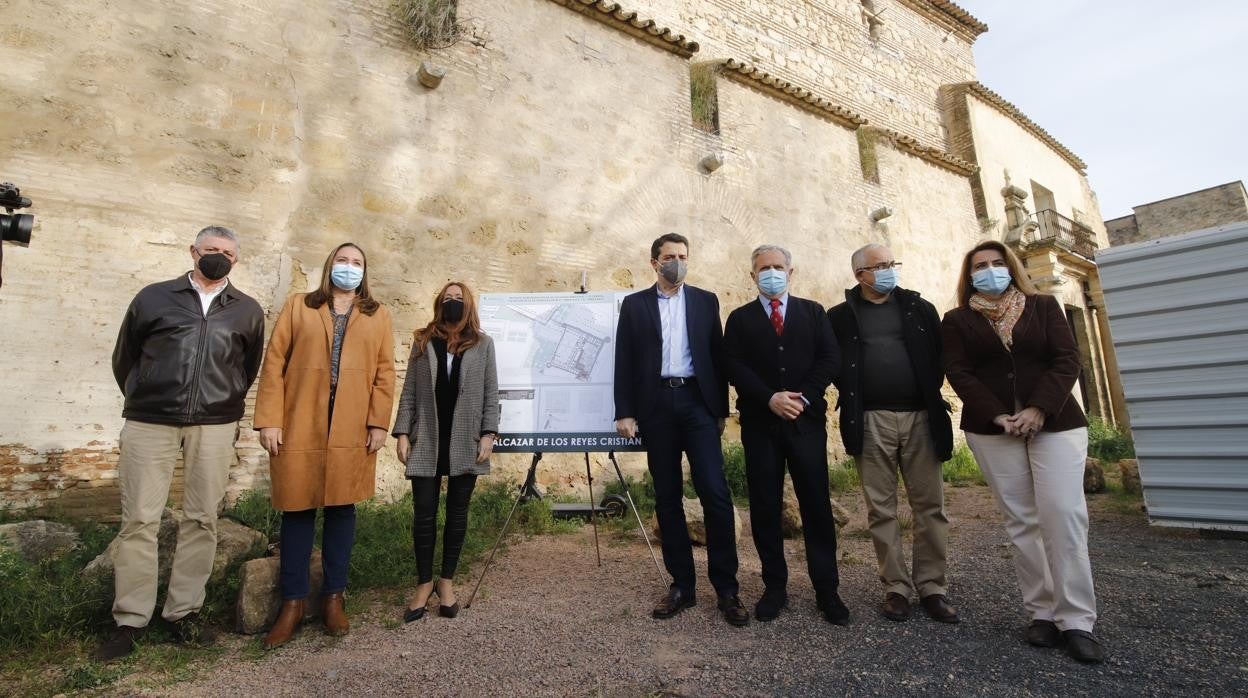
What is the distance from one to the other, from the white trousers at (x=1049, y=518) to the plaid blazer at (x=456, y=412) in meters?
2.74

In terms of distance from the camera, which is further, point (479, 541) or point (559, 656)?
point (479, 541)

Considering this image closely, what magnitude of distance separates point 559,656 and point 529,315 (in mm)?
2329

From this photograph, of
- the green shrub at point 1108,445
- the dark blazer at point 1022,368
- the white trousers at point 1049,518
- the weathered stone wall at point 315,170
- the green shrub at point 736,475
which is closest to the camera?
the white trousers at point 1049,518

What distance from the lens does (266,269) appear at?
5352 millimetres

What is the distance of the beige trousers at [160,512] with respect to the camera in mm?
2846

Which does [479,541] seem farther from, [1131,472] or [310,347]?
[1131,472]

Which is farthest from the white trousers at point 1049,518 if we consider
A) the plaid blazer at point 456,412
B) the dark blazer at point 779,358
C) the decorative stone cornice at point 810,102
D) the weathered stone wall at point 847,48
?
the weathered stone wall at point 847,48

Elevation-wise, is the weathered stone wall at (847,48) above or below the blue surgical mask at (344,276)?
above

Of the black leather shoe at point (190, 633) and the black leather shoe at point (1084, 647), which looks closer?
the black leather shoe at point (1084, 647)

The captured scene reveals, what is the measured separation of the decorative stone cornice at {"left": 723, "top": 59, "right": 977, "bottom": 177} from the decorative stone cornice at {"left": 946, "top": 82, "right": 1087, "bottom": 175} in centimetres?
283

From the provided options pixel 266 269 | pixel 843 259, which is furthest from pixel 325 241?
pixel 843 259

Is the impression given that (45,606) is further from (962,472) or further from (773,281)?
(962,472)

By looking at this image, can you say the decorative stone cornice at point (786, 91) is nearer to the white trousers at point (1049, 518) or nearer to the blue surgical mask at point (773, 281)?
the blue surgical mask at point (773, 281)

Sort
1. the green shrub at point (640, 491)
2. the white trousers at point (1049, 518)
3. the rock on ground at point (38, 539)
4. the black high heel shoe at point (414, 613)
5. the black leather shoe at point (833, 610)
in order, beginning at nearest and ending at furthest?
1. the white trousers at point (1049, 518)
2. the black leather shoe at point (833, 610)
3. the black high heel shoe at point (414, 613)
4. the rock on ground at point (38, 539)
5. the green shrub at point (640, 491)
